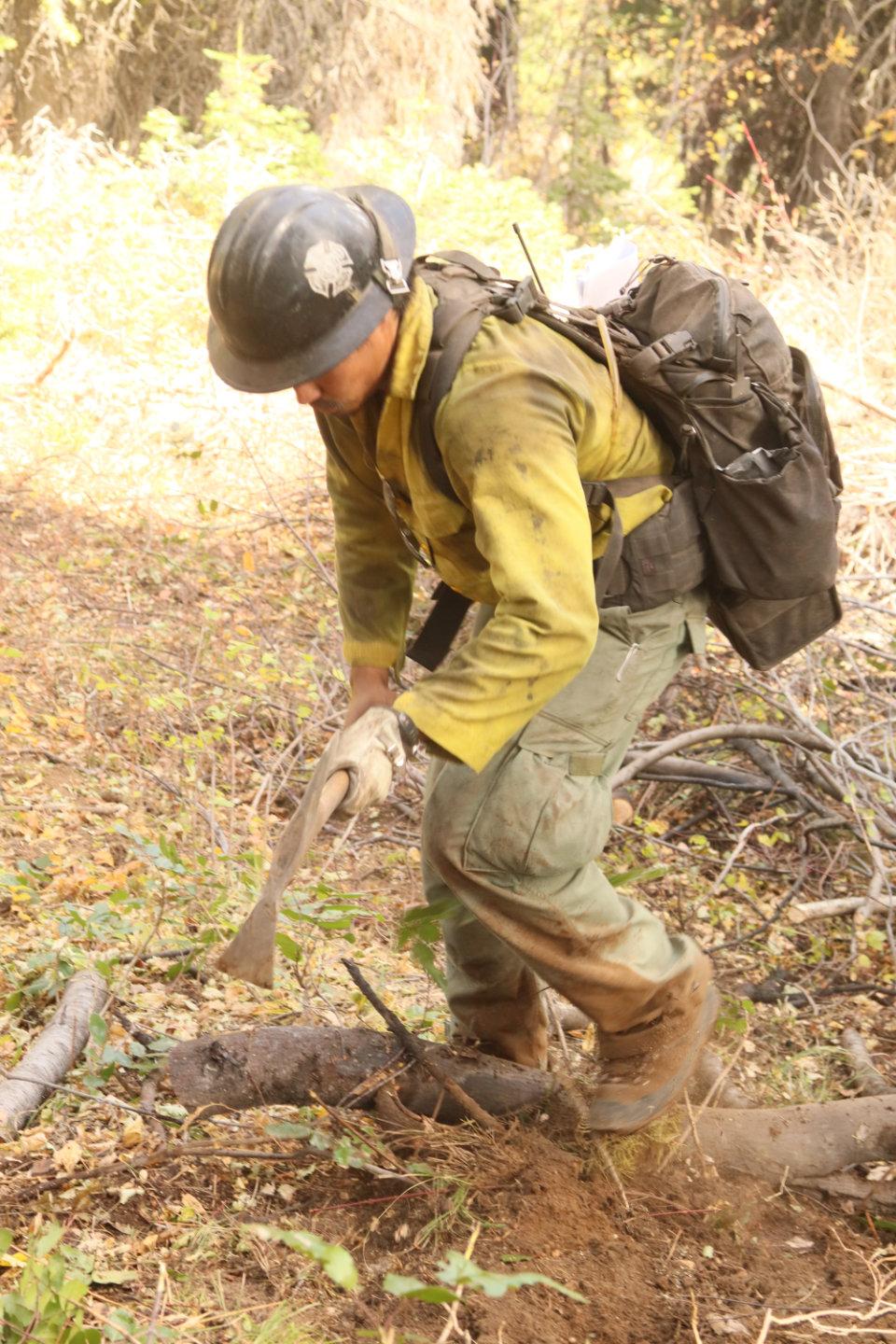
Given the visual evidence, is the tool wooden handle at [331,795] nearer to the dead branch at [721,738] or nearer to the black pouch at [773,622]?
the black pouch at [773,622]

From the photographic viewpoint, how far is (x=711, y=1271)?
2.56 meters

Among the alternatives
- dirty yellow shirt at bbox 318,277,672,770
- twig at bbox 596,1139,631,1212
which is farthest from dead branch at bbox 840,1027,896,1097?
dirty yellow shirt at bbox 318,277,672,770

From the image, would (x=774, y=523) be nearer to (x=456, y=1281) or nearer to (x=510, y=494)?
(x=510, y=494)

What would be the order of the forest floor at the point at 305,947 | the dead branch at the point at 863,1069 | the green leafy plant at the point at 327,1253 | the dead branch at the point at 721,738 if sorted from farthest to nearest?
the dead branch at the point at 721,738 → the dead branch at the point at 863,1069 → the forest floor at the point at 305,947 → the green leafy plant at the point at 327,1253

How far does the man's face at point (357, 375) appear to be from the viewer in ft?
7.54

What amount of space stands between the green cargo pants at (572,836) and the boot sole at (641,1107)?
0.52 ft

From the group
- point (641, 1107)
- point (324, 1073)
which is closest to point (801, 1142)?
point (641, 1107)

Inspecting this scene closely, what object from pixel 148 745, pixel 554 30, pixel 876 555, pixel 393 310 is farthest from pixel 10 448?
pixel 554 30

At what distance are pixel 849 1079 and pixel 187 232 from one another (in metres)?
8.85

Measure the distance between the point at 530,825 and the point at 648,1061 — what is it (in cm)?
66

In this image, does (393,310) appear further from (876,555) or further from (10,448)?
(10,448)

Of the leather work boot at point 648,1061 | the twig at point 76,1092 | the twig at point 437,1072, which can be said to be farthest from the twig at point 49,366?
→ the leather work boot at point 648,1061

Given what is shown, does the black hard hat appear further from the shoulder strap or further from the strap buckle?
the shoulder strap

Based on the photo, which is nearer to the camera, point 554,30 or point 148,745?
point 148,745
